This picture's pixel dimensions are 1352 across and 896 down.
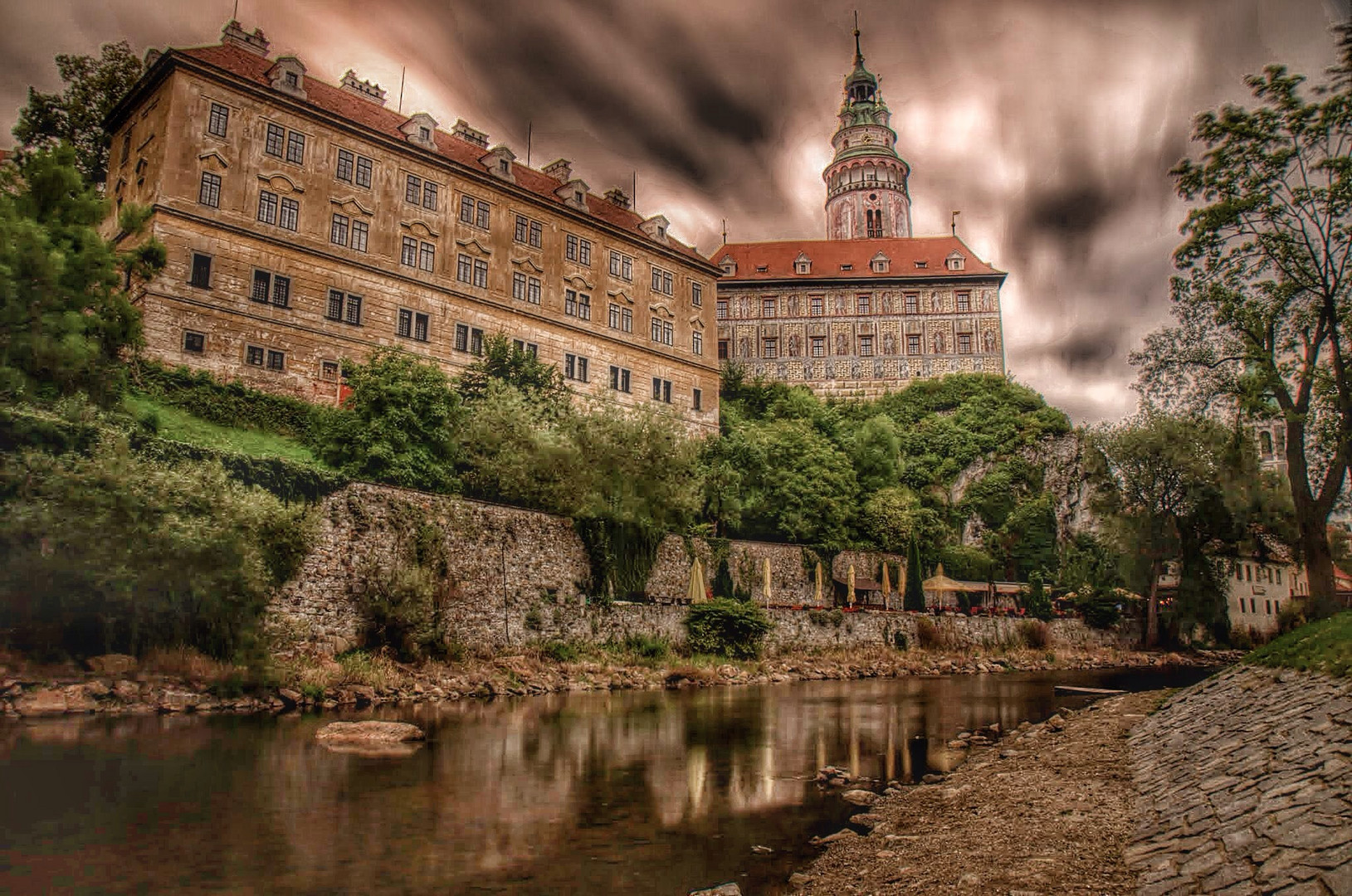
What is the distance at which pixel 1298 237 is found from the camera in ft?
57.9

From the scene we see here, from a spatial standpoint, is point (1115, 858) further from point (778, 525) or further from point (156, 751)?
point (778, 525)

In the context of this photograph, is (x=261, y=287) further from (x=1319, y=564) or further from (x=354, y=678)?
(x=1319, y=564)

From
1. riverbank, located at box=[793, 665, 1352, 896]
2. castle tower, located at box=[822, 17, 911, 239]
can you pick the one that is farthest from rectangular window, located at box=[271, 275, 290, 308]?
castle tower, located at box=[822, 17, 911, 239]

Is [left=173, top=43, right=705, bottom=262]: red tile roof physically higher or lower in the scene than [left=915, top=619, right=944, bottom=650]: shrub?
higher

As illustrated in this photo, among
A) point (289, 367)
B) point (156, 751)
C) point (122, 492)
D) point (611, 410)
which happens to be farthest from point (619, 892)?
point (289, 367)

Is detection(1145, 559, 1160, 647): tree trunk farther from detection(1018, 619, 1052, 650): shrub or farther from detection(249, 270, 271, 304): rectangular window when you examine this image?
detection(249, 270, 271, 304): rectangular window

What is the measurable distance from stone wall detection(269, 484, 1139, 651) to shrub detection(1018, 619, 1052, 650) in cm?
784

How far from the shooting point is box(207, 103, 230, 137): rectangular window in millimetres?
30109

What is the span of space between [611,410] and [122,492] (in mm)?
15957

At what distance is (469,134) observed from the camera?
4272 centimetres

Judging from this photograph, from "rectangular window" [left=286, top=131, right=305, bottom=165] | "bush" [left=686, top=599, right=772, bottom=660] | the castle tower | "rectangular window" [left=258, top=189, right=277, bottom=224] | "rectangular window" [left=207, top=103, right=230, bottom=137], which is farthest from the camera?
the castle tower

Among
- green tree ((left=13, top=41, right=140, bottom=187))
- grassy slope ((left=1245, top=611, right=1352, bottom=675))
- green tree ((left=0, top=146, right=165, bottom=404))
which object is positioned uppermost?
green tree ((left=13, top=41, right=140, bottom=187))

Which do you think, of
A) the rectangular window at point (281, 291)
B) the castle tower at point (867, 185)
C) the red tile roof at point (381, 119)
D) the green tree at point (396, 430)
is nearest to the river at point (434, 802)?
the green tree at point (396, 430)

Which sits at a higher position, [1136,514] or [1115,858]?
[1136,514]
